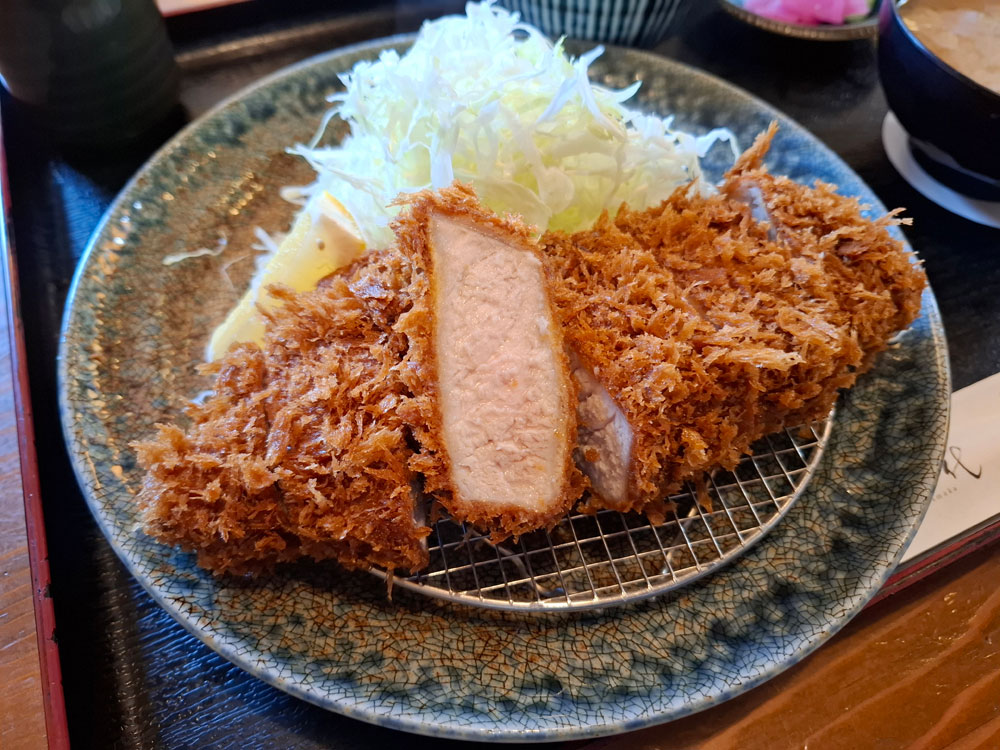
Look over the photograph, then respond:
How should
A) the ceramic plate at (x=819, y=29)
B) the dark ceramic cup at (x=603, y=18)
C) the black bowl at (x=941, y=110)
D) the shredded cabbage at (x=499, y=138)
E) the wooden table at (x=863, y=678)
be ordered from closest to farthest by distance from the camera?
the wooden table at (x=863, y=678) → the shredded cabbage at (x=499, y=138) → the black bowl at (x=941, y=110) → the dark ceramic cup at (x=603, y=18) → the ceramic plate at (x=819, y=29)

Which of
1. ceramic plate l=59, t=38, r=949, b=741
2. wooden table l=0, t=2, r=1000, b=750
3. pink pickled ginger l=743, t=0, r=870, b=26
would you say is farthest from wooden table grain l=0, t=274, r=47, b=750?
pink pickled ginger l=743, t=0, r=870, b=26

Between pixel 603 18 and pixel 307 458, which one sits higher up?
pixel 603 18

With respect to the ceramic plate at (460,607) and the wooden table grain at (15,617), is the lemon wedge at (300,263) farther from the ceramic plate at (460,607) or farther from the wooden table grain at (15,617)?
the wooden table grain at (15,617)

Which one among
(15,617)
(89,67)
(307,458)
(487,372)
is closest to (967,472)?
(487,372)

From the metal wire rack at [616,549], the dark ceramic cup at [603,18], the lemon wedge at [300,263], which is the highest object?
the dark ceramic cup at [603,18]

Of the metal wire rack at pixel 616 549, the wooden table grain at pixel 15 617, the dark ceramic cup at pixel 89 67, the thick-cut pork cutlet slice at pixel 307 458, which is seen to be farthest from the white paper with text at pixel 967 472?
the dark ceramic cup at pixel 89 67

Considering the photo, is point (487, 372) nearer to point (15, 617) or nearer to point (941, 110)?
point (15, 617)

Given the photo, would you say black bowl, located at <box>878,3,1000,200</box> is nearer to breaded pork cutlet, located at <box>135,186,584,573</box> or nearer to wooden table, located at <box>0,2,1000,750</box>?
wooden table, located at <box>0,2,1000,750</box>
